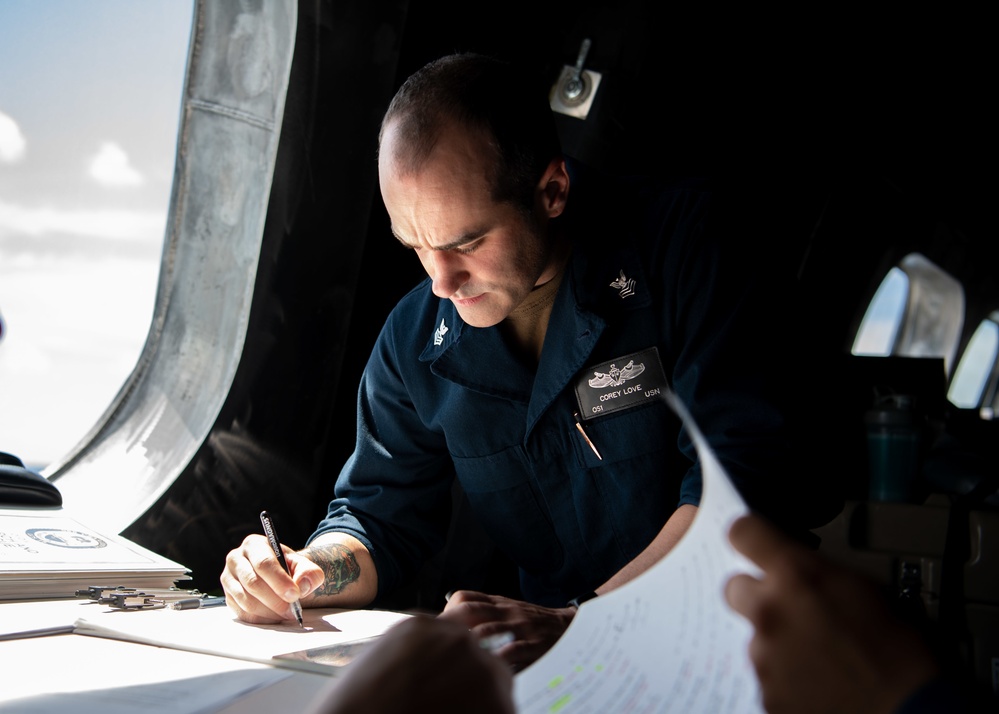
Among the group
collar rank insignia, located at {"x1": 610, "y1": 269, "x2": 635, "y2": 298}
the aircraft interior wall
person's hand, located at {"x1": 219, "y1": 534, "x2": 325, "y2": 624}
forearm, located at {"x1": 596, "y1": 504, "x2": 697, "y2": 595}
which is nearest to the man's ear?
collar rank insignia, located at {"x1": 610, "y1": 269, "x2": 635, "y2": 298}

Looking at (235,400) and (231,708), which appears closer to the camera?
(231,708)

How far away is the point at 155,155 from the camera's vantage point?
1.75 metres

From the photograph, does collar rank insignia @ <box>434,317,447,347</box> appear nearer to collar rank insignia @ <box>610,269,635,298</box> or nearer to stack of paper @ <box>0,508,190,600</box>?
collar rank insignia @ <box>610,269,635,298</box>

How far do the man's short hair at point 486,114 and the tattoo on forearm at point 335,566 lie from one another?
1.96ft

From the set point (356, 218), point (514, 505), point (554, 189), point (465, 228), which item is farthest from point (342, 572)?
point (356, 218)

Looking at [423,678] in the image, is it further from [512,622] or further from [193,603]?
[193,603]

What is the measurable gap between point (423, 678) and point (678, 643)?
0.51 ft

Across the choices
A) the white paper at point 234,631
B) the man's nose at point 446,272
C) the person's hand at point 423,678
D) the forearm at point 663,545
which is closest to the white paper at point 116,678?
the white paper at point 234,631

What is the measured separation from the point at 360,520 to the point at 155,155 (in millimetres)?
956

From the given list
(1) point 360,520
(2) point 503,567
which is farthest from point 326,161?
(2) point 503,567

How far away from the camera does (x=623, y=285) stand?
129 centimetres

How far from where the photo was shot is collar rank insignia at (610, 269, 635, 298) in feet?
4.19

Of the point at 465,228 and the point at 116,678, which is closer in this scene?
the point at 116,678

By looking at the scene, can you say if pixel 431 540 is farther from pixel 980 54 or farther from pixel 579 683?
pixel 980 54
